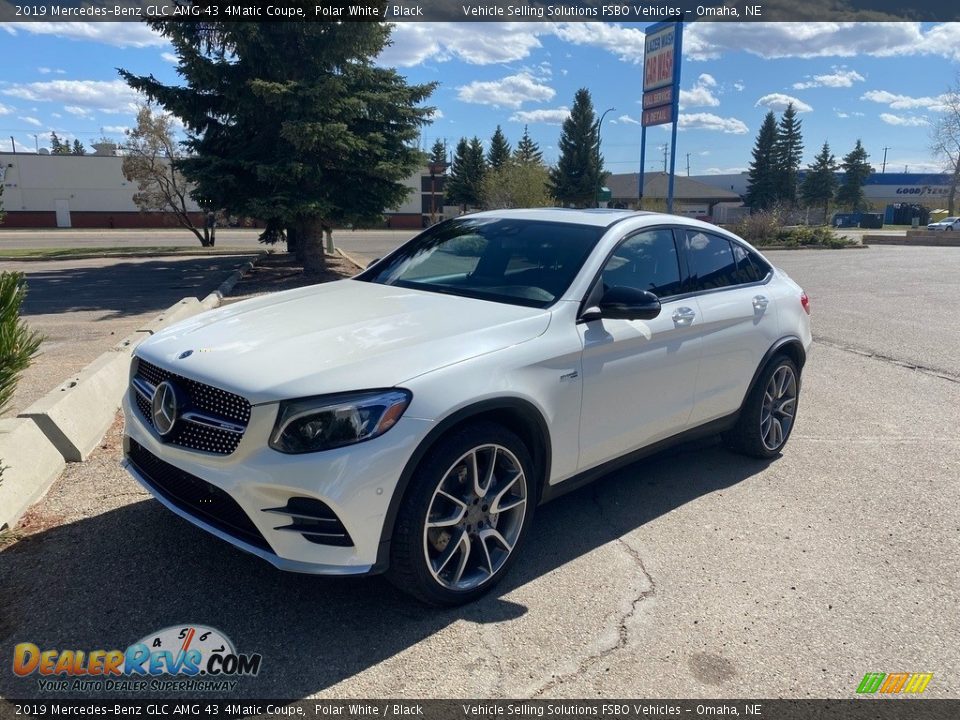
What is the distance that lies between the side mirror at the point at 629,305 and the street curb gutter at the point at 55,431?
2.83m

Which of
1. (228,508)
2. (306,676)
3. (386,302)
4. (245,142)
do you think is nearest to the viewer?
(306,676)

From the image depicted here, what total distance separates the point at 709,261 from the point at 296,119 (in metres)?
13.1

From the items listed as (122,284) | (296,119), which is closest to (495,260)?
(296,119)

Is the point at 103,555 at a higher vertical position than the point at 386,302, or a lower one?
lower

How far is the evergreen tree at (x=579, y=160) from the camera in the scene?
209 ft

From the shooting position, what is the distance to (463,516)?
3094 millimetres

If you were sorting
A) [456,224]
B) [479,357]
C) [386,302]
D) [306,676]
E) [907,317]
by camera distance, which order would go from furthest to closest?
[907,317], [456,224], [386,302], [479,357], [306,676]

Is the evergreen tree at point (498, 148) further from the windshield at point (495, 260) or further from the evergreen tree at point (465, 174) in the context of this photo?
the windshield at point (495, 260)

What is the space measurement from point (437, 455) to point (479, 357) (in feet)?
1.57

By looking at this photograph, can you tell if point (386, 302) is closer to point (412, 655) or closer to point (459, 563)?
point (459, 563)

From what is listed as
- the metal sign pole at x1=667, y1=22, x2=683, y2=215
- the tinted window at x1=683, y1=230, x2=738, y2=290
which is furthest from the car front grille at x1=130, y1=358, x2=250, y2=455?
the metal sign pole at x1=667, y1=22, x2=683, y2=215

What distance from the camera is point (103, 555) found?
11.3 ft

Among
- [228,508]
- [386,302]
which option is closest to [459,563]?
[228,508]

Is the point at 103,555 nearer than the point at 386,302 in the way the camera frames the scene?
Yes
